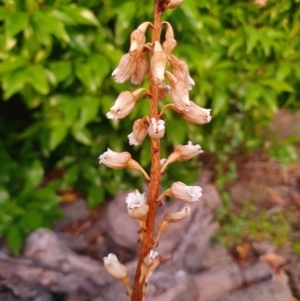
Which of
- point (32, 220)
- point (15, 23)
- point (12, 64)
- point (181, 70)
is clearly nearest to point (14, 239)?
point (32, 220)

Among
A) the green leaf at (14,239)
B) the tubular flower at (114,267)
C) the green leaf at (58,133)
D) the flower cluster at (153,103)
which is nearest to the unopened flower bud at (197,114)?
the flower cluster at (153,103)

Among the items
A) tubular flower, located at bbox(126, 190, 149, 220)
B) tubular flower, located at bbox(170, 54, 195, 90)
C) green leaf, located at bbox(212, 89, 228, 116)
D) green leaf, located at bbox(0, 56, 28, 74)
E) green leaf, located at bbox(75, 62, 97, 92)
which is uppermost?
tubular flower, located at bbox(170, 54, 195, 90)

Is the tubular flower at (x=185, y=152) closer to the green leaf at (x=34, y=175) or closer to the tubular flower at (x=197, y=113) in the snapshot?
the tubular flower at (x=197, y=113)

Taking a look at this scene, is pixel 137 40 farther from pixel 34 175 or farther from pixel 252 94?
pixel 34 175

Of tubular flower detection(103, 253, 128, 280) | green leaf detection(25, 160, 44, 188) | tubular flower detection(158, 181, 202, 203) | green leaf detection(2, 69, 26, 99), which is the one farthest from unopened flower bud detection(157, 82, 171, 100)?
green leaf detection(25, 160, 44, 188)

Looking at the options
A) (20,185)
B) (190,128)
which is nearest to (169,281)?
(190,128)

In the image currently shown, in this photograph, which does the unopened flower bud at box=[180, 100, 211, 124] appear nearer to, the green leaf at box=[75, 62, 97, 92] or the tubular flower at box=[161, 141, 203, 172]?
the tubular flower at box=[161, 141, 203, 172]
